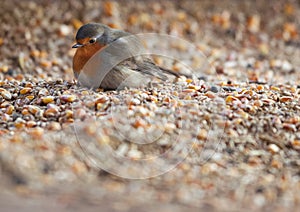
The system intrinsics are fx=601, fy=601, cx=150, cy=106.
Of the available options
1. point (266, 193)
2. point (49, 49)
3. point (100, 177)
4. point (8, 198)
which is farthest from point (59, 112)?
point (49, 49)

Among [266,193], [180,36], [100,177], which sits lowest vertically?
[100,177]

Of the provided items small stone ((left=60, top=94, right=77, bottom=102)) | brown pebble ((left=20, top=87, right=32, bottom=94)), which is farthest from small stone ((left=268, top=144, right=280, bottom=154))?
brown pebble ((left=20, top=87, right=32, bottom=94))

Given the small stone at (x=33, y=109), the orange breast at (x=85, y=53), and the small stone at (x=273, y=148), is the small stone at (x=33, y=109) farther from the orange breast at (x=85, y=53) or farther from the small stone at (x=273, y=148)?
the small stone at (x=273, y=148)

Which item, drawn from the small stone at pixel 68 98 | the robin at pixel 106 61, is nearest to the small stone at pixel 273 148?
the robin at pixel 106 61

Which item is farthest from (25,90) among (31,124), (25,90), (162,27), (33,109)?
(162,27)

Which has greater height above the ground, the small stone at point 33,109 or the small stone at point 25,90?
the small stone at point 25,90

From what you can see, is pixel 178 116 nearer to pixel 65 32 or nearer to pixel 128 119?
pixel 128 119

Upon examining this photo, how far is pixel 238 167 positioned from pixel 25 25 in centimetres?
434

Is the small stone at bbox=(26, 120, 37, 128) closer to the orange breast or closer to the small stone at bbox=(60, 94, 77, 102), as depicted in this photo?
the small stone at bbox=(60, 94, 77, 102)

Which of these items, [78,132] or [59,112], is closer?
[78,132]

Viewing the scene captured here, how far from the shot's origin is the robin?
221 inches

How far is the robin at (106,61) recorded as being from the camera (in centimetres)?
561

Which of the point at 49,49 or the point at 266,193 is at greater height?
the point at 49,49

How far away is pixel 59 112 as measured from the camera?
510 centimetres
